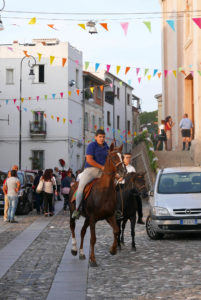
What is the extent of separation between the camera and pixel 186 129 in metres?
32.8

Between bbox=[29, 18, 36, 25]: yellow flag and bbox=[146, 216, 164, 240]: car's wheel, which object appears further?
bbox=[29, 18, 36, 25]: yellow flag

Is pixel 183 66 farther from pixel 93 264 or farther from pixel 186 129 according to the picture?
pixel 93 264

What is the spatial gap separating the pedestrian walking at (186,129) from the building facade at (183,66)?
1.14 feet

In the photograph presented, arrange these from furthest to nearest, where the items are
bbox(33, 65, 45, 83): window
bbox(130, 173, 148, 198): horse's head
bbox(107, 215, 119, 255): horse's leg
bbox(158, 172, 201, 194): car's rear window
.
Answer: bbox(33, 65, 45, 83): window, bbox(158, 172, 201, 194): car's rear window, bbox(130, 173, 148, 198): horse's head, bbox(107, 215, 119, 255): horse's leg

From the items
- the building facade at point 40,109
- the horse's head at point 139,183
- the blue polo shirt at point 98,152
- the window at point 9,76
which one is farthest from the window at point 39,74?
the blue polo shirt at point 98,152

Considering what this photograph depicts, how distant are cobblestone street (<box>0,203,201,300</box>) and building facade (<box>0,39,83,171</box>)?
43982mm

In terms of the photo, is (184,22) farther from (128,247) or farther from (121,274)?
(121,274)

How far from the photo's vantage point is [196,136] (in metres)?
31.9

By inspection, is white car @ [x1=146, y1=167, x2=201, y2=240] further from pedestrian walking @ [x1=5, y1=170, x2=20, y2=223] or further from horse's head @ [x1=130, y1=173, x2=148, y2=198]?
pedestrian walking @ [x1=5, y1=170, x2=20, y2=223]

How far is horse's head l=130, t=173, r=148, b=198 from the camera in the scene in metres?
13.0

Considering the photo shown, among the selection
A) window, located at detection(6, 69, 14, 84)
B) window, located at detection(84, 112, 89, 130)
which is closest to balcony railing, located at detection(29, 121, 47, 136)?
window, located at detection(6, 69, 14, 84)

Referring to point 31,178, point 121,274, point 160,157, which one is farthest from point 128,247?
point 160,157

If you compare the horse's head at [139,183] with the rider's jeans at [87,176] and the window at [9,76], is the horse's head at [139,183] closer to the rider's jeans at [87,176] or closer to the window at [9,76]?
the rider's jeans at [87,176]

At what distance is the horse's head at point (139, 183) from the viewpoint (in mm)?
13039
